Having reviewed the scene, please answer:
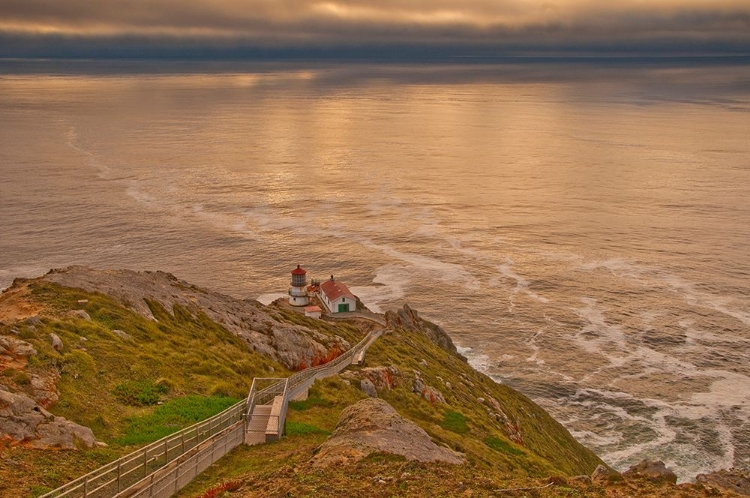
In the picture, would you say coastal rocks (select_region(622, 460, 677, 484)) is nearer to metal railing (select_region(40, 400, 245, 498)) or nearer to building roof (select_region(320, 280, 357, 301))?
metal railing (select_region(40, 400, 245, 498))

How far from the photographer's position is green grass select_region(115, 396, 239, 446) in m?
26.6

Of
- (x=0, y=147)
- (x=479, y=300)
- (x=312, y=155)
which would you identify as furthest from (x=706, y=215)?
(x=0, y=147)

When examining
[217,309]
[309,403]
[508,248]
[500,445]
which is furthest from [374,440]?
[508,248]

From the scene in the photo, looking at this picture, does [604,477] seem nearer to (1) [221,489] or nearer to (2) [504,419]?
(1) [221,489]

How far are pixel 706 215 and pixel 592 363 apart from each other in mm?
58842

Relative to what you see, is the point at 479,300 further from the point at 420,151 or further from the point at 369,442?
the point at 420,151

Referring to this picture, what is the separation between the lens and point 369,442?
1011 inches

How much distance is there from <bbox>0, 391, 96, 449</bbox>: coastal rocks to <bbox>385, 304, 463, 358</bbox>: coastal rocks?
133ft

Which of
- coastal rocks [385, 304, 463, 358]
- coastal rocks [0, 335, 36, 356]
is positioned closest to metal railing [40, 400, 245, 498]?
coastal rocks [0, 335, 36, 356]

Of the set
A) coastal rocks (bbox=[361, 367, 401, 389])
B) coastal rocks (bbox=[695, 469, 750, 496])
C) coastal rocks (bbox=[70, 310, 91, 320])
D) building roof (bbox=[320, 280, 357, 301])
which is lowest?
building roof (bbox=[320, 280, 357, 301])

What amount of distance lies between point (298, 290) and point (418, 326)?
12.3 meters

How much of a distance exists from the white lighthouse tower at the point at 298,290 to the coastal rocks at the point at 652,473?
137ft

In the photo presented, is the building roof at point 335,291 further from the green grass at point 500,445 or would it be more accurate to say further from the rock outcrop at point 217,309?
the green grass at point 500,445

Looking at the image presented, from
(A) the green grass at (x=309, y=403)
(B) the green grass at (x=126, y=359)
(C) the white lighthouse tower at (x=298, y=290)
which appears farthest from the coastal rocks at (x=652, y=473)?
(C) the white lighthouse tower at (x=298, y=290)
